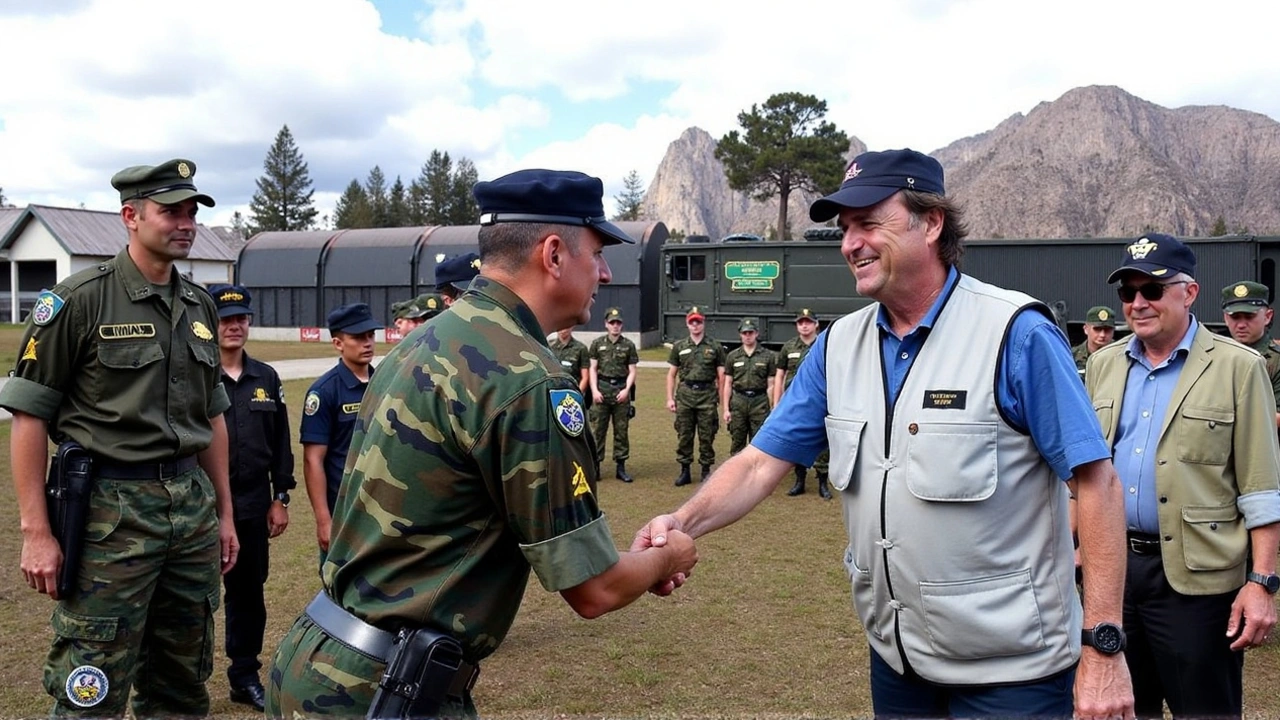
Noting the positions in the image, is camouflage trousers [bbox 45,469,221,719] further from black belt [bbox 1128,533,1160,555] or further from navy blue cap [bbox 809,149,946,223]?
black belt [bbox 1128,533,1160,555]

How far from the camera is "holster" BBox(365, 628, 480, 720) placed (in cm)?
207

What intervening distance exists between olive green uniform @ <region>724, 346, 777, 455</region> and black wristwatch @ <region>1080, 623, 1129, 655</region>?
9.92 meters

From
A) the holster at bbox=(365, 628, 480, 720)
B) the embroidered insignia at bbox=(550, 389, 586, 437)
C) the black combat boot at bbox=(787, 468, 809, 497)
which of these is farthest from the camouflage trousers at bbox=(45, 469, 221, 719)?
the black combat boot at bbox=(787, 468, 809, 497)

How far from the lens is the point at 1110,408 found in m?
3.78

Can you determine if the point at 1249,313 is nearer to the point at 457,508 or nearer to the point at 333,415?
the point at 333,415

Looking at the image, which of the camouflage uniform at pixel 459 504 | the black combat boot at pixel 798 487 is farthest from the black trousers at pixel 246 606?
the black combat boot at pixel 798 487

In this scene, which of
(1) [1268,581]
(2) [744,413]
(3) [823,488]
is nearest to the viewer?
(1) [1268,581]

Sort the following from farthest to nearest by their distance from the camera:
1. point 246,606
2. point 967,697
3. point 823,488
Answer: point 823,488
point 246,606
point 967,697

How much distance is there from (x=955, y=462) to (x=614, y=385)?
1020 cm

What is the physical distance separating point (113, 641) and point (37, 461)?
2.35ft

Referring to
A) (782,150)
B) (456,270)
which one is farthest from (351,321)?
(782,150)

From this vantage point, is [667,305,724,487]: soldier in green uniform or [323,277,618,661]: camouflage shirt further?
[667,305,724,487]: soldier in green uniform

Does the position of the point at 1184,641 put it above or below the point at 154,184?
below

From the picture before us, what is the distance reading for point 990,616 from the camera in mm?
2484
